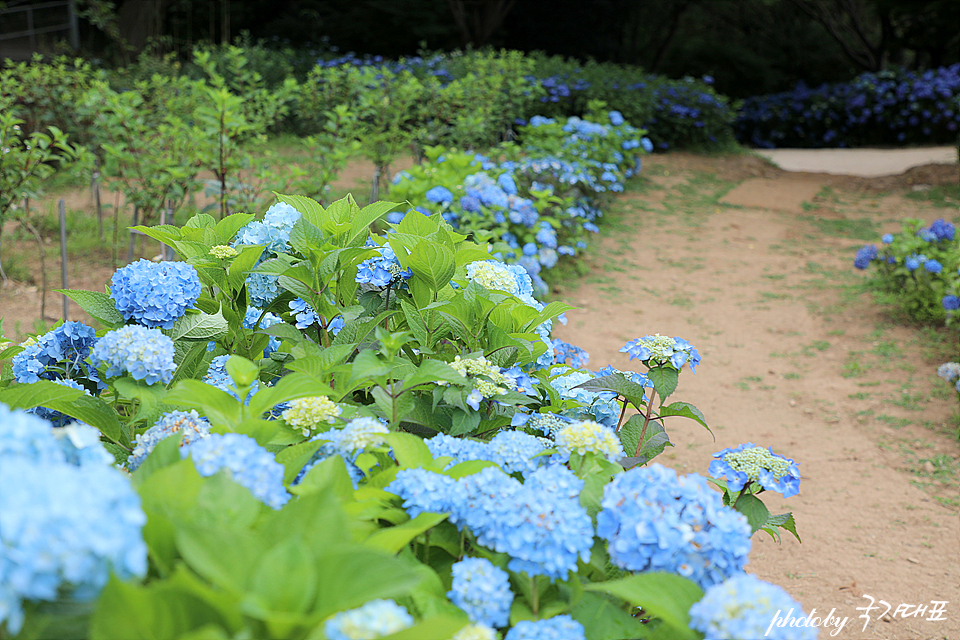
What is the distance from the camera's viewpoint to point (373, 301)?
1.49 meters

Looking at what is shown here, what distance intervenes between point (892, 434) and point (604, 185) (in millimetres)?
3696

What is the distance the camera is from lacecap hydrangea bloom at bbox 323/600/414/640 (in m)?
0.62

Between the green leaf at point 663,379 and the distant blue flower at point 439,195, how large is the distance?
2.81 meters

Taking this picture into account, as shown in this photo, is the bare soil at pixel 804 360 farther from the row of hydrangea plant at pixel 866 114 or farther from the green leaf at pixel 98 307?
the row of hydrangea plant at pixel 866 114

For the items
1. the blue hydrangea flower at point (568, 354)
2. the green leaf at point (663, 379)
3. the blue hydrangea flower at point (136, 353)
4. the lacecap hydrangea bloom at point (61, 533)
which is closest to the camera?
the lacecap hydrangea bloom at point (61, 533)

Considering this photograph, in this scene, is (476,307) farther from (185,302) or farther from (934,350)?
(934,350)

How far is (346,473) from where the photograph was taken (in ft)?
2.90

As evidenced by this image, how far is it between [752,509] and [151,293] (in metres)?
1.08

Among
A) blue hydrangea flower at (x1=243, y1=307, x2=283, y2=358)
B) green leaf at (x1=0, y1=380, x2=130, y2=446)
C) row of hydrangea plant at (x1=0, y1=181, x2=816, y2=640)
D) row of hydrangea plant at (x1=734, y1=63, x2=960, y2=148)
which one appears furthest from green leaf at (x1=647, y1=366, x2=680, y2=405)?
row of hydrangea plant at (x1=734, y1=63, x2=960, y2=148)

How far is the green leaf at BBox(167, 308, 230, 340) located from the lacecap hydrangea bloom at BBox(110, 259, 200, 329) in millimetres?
21

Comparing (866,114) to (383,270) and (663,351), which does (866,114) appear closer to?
(663,351)

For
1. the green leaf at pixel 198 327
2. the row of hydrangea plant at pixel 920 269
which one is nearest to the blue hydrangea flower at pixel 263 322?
the green leaf at pixel 198 327

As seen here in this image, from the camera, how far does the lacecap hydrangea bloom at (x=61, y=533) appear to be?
0.54 meters

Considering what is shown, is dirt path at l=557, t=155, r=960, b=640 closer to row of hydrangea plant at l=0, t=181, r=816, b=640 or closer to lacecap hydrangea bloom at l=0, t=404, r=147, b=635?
row of hydrangea plant at l=0, t=181, r=816, b=640
